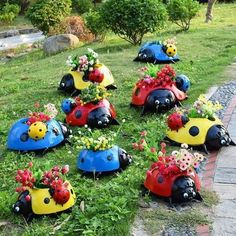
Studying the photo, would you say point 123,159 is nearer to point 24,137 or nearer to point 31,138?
point 31,138

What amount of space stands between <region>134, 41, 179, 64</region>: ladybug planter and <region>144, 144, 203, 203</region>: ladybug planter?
263 inches

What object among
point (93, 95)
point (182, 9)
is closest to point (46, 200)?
point (93, 95)

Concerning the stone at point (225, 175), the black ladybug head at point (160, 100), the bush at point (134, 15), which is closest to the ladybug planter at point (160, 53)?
the bush at point (134, 15)

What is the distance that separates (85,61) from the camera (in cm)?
970

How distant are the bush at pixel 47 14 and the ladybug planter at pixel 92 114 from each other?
1191 cm

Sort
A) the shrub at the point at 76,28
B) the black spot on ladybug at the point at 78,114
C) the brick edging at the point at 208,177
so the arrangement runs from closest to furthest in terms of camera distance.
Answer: the brick edging at the point at 208,177, the black spot on ladybug at the point at 78,114, the shrub at the point at 76,28

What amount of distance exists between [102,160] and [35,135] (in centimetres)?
130

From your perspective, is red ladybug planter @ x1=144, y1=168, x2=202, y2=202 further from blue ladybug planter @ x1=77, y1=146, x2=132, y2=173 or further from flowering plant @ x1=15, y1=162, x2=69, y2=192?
flowering plant @ x1=15, y1=162, x2=69, y2=192

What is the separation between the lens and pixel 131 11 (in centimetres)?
1449

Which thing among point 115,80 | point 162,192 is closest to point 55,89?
point 115,80

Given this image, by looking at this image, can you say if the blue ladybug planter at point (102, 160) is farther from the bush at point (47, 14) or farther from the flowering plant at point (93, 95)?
the bush at point (47, 14)

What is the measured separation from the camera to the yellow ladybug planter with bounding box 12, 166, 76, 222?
5.55 m

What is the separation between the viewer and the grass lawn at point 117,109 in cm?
544

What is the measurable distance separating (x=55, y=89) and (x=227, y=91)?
11.3 ft
